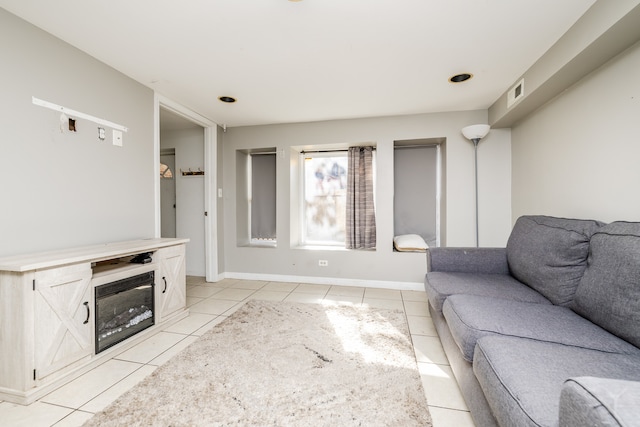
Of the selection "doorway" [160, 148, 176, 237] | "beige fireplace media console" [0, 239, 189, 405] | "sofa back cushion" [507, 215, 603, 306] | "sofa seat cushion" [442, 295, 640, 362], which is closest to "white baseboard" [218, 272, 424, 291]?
"doorway" [160, 148, 176, 237]

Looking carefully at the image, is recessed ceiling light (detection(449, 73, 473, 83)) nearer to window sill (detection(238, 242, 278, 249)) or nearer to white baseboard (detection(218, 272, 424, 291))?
white baseboard (detection(218, 272, 424, 291))

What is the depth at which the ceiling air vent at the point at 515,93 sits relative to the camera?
2.40m

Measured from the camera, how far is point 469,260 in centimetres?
237

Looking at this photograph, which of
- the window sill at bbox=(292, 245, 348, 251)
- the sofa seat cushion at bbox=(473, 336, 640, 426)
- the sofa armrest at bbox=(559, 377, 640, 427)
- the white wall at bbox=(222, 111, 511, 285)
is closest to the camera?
the sofa armrest at bbox=(559, 377, 640, 427)

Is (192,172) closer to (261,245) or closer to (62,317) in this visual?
(261,245)

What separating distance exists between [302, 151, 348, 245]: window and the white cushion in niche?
904 mm

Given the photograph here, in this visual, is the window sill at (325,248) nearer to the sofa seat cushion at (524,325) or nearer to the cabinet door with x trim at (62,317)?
the sofa seat cushion at (524,325)

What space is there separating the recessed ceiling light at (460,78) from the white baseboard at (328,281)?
2370 millimetres

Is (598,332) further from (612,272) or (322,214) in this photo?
(322,214)

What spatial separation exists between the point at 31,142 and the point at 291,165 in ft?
8.49

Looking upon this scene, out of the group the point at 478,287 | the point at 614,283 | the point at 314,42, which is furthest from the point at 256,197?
the point at 614,283

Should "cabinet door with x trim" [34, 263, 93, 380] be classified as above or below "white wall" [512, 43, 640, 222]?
below

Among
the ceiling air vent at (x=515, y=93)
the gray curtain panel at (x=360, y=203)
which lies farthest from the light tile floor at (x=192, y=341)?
the ceiling air vent at (x=515, y=93)

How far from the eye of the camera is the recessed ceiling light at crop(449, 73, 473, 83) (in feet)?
7.94
